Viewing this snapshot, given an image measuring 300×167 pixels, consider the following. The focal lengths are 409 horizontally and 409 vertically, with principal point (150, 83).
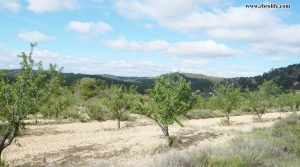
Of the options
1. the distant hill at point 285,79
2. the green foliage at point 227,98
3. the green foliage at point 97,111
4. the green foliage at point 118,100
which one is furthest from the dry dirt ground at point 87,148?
the distant hill at point 285,79

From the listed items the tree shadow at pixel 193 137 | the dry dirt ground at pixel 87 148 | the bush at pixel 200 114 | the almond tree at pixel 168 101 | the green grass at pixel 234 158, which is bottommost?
the bush at pixel 200 114

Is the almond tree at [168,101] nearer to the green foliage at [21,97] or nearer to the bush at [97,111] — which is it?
the green foliage at [21,97]

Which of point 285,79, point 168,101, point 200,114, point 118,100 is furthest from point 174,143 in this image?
point 285,79

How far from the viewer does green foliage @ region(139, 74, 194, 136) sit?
2789cm

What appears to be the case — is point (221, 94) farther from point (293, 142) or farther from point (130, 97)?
point (293, 142)

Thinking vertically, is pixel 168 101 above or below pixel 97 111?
above

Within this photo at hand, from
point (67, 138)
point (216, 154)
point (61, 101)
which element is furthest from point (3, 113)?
point (61, 101)

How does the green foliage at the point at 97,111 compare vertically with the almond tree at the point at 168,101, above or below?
below

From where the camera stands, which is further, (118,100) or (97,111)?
(97,111)

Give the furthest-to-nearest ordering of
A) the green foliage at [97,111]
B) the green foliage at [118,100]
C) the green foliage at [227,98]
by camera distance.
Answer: the green foliage at [97,111], the green foliage at [227,98], the green foliage at [118,100]

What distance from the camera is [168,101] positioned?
28.1m

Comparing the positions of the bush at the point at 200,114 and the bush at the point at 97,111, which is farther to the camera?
the bush at the point at 200,114

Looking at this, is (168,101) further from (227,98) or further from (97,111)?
(97,111)

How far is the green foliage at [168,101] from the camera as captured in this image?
27.9 m
